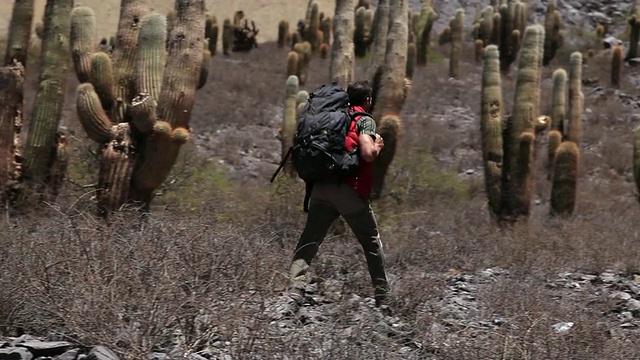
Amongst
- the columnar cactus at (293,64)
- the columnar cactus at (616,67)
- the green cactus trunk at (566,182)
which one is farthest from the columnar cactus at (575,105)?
the columnar cactus at (616,67)

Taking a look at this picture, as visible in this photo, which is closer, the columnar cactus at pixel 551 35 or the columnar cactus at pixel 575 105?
the columnar cactus at pixel 575 105

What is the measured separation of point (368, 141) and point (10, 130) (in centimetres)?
564

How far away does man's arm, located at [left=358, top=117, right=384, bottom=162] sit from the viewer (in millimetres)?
5927

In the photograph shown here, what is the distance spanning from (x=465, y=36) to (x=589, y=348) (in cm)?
3110

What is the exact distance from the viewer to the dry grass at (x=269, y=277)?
14.9 feet

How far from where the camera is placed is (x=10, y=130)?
9961 mm

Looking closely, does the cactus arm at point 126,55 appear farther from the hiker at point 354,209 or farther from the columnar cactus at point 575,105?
the columnar cactus at point 575,105

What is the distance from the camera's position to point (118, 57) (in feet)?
31.2

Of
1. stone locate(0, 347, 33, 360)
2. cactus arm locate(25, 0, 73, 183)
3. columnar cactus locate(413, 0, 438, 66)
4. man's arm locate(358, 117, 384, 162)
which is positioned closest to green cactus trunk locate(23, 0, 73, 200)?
cactus arm locate(25, 0, 73, 183)

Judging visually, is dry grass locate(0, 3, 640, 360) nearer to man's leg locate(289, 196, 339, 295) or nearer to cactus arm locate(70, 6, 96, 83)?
man's leg locate(289, 196, 339, 295)

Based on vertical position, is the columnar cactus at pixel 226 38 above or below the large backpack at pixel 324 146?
below

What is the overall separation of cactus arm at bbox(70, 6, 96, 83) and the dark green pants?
14.2 ft

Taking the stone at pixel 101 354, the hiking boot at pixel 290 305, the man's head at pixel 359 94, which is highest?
the man's head at pixel 359 94

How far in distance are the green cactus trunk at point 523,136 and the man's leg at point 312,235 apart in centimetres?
641
